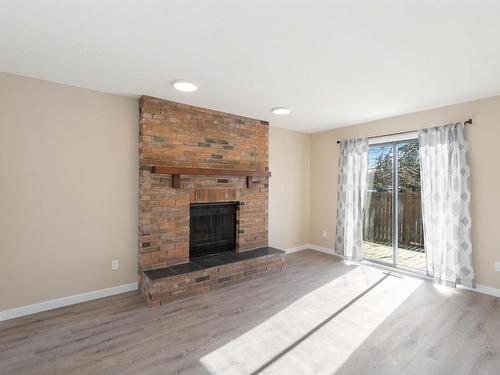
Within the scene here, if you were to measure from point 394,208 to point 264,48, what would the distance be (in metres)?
3.35

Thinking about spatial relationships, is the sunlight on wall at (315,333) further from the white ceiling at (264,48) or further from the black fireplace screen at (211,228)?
the white ceiling at (264,48)

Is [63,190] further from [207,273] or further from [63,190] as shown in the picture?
[207,273]

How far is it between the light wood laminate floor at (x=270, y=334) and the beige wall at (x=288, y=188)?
63.6 inches

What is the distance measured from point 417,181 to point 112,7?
416 centimetres

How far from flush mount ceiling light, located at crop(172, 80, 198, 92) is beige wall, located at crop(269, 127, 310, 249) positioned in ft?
6.74

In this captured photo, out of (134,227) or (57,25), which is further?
(134,227)

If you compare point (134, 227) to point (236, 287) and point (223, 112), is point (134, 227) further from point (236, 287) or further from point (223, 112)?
point (223, 112)

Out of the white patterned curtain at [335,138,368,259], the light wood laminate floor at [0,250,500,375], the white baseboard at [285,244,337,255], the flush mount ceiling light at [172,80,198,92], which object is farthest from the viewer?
the white baseboard at [285,244,337,255]

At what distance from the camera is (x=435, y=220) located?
3.50 meters

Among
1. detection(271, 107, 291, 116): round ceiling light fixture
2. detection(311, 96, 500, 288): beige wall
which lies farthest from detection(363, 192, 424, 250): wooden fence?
detection(271, 107, 291, 116): round ceiling light fixture

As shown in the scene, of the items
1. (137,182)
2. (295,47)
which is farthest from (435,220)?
(137,182)

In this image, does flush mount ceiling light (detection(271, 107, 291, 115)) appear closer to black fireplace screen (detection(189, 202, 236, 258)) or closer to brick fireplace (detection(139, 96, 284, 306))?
brick fireplace (detection(139, 96, 284, 306))

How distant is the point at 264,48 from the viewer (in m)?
2.02

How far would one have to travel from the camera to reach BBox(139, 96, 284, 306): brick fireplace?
3.12 m
